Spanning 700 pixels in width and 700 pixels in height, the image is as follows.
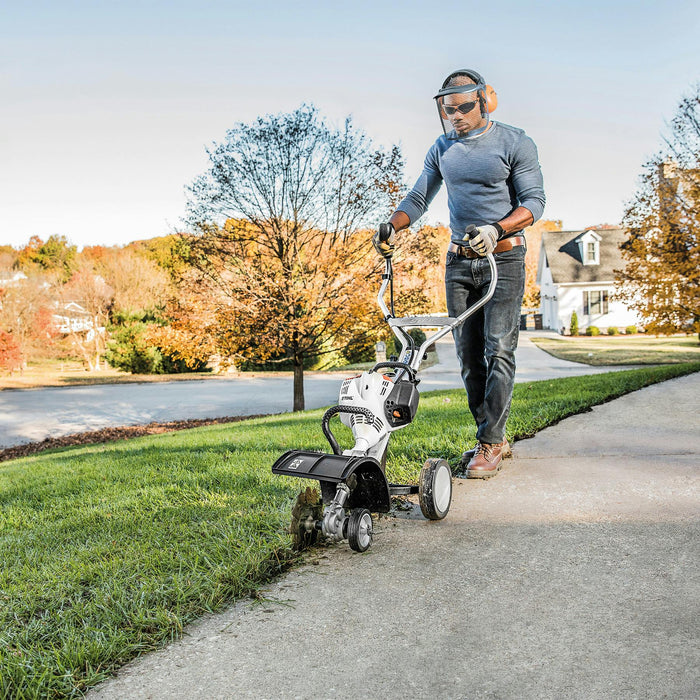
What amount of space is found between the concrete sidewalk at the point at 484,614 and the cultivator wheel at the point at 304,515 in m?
0.10

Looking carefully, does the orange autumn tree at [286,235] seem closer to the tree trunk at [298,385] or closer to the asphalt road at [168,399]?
the tree trunk at [298,385]

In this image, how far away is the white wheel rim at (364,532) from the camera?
8.68 ft

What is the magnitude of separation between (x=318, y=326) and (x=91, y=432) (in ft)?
14.0

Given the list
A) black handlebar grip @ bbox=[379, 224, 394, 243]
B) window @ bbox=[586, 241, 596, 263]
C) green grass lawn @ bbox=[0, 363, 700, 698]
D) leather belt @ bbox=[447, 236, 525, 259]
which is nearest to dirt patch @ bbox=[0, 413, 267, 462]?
green grass lawn @ bbox=[0, 363, 700, 698]

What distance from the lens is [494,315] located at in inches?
151

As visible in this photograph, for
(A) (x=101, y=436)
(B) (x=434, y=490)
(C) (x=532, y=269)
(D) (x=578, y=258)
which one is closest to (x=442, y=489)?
(B) (x=434, y=490)

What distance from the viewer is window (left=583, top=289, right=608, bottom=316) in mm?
35875

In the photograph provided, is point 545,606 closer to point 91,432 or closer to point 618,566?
point 618,566

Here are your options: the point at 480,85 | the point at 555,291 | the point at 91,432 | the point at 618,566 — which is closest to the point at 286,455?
the point at 618,566

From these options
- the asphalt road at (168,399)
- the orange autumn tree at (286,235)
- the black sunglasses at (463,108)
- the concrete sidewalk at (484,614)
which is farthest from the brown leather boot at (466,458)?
the asphalt road at (168,399)

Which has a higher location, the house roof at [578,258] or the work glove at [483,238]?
the house roof at [578,258]

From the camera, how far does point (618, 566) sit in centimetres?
252

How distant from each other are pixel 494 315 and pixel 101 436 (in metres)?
8.82

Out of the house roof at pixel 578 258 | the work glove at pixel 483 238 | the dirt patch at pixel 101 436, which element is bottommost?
the dirt patch at pixel 101 436
